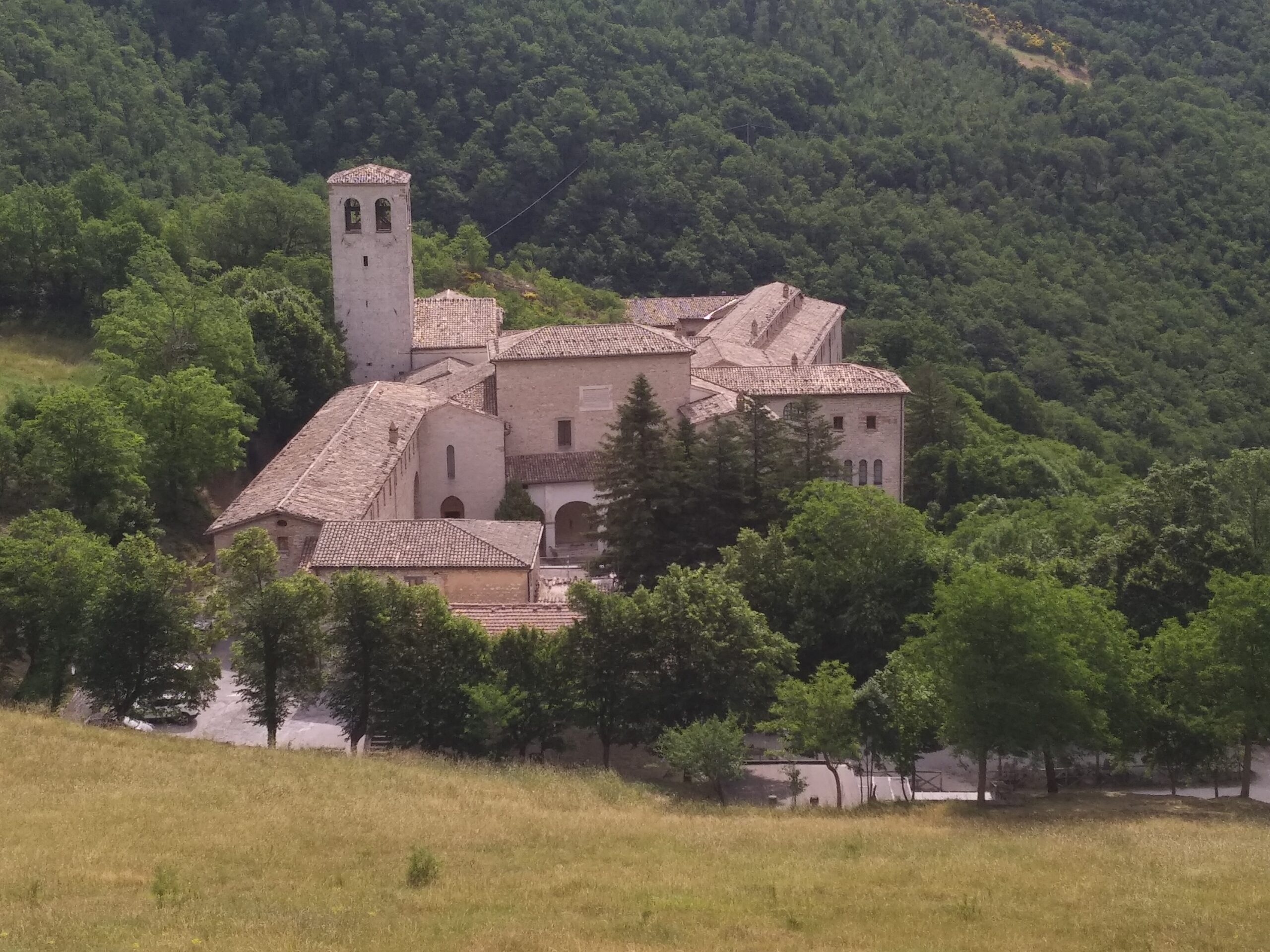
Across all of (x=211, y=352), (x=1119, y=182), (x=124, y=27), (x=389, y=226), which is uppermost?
(x=124, y=27)

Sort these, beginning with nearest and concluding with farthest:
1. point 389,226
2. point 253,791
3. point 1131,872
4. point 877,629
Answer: point 1131,872, point 253,791, point 877,629, point 389,226

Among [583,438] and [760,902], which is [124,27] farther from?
[760,902]

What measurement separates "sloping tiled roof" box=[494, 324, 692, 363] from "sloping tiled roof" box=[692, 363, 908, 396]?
195cm

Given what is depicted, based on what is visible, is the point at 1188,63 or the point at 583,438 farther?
the point at 1188,63

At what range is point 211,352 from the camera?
158 ft

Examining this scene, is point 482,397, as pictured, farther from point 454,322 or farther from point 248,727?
point 248,727

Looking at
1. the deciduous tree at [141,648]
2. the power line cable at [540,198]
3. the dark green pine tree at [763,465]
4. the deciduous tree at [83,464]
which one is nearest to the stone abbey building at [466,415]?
the dark green pine tree at [763,465]

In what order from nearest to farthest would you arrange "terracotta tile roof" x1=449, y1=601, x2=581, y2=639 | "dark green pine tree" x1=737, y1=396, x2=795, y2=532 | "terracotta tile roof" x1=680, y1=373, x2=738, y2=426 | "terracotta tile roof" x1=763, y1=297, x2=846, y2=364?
"terracotta tile roof" x1=449, y1=601, x2=581, y2=639, "dark green pine tree" x1=737, y1=396, x2=795, y2=532, "terracotta tile roof" x1=680, y1=373, x2=738, y2=426, "terracotta tile roof" x1=763, y1=297, x2=846, y2=364

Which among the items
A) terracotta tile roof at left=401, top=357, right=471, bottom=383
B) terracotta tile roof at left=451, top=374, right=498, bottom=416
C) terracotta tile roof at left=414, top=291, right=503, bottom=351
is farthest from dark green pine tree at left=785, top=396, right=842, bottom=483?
terracotta tile roof at left=414, top=291, right=503, bottom=351

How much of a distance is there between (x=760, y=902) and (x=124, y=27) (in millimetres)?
76510

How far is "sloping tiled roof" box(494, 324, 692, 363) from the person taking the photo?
4859 cm

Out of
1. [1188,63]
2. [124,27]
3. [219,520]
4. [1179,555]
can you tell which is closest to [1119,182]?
[1188,63]

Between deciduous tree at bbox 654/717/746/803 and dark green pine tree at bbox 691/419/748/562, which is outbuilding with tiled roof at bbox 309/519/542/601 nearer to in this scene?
dark green pine tree at bbox 691/419/748/562

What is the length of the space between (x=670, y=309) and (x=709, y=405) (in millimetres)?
26164
